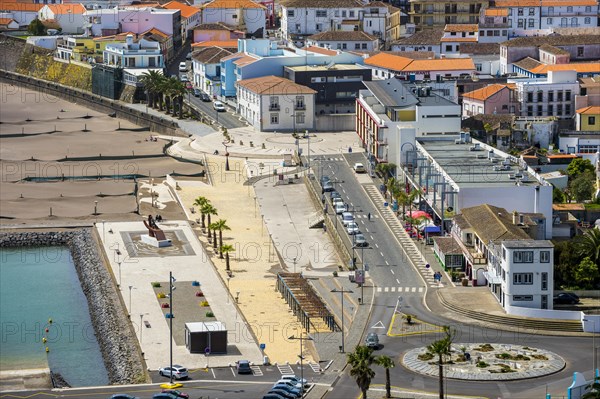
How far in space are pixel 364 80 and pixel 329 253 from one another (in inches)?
1988

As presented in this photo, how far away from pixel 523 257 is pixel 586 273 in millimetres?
6538

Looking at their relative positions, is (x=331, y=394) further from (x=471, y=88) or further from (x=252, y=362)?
(x=471, y=88)

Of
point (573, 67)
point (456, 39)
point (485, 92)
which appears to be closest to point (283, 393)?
point (485, 92)

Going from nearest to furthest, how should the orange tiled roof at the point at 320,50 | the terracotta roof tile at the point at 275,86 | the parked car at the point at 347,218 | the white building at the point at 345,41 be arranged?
the parked car at the point at 347,218 → the terracotta roof tile at the point at 275,86 → the orange tiled roof at the point at 320,50 → the white building at the point at 345,41

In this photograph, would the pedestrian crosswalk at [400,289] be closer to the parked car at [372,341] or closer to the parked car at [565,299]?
the parked car at [565,299]

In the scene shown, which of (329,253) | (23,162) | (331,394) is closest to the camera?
(331,394)

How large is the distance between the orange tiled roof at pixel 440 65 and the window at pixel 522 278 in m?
71.8

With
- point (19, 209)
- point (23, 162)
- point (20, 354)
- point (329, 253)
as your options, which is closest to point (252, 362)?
point (20, 354)

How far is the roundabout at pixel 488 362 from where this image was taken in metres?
92.5

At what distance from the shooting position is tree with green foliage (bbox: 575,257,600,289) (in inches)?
4232

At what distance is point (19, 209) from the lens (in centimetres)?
14075

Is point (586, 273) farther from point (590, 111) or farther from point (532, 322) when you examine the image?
point (590, 111)

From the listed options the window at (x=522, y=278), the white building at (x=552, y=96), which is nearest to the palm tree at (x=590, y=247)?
the window at (x=522, y=278)

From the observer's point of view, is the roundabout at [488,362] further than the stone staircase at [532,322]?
No
